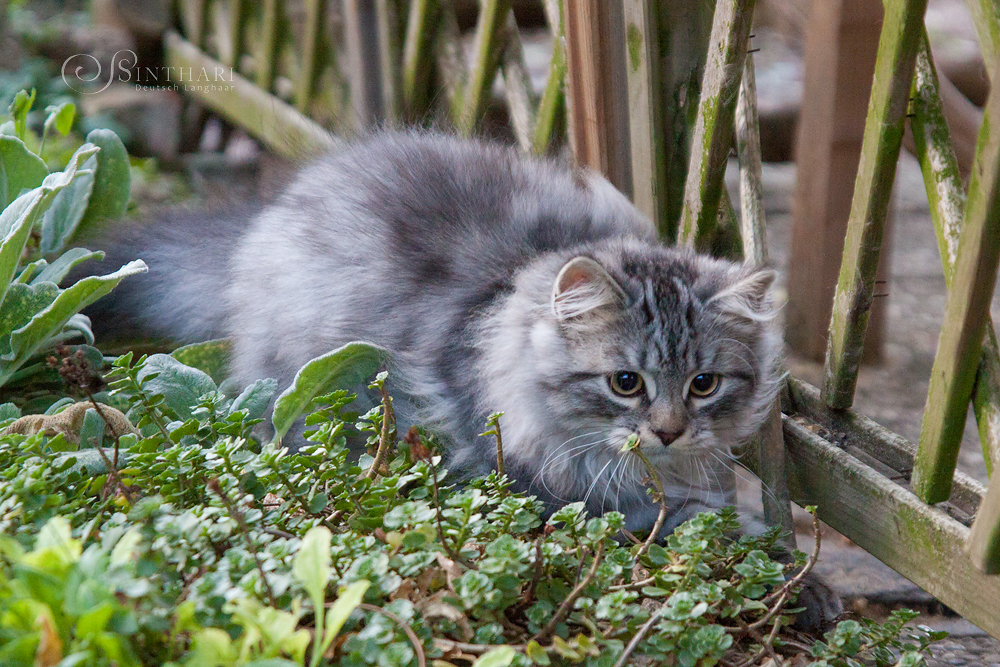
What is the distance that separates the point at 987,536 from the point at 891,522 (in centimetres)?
31

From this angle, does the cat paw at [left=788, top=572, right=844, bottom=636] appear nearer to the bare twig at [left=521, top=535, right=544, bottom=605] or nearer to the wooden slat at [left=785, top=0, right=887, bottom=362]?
the bare twig at [left=521, top=535, right=544, bottom=605]

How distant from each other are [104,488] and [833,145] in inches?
97.3

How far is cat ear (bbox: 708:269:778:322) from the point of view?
1671 mm

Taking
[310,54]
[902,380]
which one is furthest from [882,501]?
[310,54]

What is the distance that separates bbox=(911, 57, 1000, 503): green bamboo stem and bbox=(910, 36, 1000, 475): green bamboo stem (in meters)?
0.03

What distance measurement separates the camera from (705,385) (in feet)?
5.72

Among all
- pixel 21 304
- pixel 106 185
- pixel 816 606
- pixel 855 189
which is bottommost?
pixel 816 606

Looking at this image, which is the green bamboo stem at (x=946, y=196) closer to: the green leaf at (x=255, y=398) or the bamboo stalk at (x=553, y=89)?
the bamboo stalk at (x=553, y=89)

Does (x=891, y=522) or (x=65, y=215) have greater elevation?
(x=65, y=215)

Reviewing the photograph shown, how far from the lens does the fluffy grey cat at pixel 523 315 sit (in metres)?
1.70

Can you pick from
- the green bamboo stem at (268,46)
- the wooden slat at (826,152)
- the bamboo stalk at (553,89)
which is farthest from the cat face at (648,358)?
the green bamboo stem at (268,46)

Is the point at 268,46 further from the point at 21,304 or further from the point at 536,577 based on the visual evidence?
the point at 536,577

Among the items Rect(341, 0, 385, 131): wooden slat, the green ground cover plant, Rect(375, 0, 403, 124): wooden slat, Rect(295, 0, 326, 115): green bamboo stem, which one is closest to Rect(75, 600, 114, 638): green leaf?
the green ground cover plant

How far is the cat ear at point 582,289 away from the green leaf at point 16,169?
1.35 m
